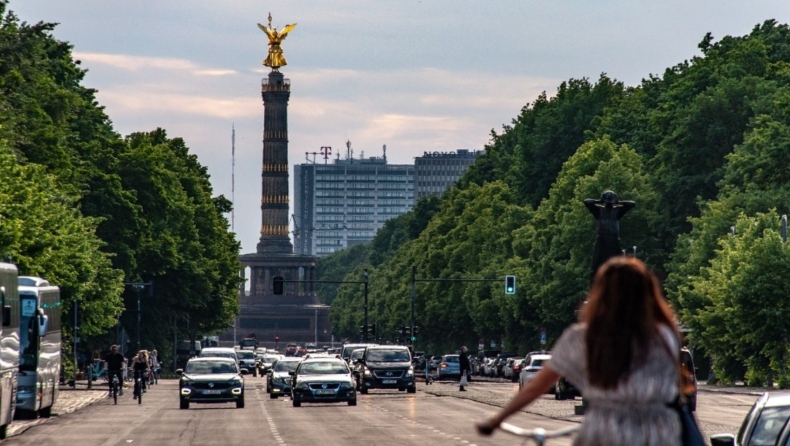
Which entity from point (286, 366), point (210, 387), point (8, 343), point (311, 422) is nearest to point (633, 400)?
point (8, 343)

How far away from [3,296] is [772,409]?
19239mm

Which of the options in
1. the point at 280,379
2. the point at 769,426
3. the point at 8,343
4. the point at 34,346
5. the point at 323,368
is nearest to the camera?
the point at 769,426

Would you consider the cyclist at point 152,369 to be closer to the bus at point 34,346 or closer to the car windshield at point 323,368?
the car windshield at point 323,368

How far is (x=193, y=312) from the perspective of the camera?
10025 centimetres

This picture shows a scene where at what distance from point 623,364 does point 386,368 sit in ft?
172

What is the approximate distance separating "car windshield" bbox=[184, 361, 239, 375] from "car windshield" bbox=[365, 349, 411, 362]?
1266cm

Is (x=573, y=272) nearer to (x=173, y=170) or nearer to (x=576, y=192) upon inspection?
(x=576, y=192)

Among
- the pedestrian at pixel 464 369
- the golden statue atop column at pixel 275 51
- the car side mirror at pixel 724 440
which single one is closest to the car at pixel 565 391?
the pedestrian at pixel 464 369

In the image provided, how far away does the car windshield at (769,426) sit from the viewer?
11.6 metres

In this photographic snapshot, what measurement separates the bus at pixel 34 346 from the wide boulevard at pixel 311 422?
66cm

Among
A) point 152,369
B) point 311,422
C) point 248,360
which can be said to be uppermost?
point 248,360

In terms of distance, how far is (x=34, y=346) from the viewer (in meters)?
36.1

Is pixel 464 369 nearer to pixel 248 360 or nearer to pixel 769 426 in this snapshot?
pixel 248 360

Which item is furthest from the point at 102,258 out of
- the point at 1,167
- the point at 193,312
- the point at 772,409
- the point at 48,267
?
the point at 772,409
